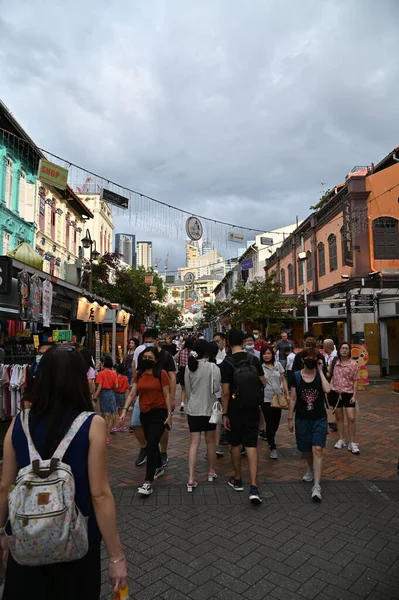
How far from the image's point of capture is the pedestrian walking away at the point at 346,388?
20.6ft

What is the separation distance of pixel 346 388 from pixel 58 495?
5472mm

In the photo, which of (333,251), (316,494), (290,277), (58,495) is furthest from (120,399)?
(290,277)

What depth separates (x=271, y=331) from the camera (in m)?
19.7

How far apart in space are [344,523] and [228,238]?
1185 centimetres

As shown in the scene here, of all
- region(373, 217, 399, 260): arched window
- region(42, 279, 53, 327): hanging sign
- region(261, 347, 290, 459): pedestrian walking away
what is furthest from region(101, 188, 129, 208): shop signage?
region(373, 217, 399, 260): arched window

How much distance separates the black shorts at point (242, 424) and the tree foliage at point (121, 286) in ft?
60.1

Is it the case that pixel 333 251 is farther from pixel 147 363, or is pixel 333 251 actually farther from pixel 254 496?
pixel 254 496

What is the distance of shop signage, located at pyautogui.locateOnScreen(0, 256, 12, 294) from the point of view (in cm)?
696

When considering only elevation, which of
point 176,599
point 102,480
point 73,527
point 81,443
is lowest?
point 176,599

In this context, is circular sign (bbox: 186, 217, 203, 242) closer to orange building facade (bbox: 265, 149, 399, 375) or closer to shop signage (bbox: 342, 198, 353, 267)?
orange building facade (bbox: 265, 149, 399, 375)

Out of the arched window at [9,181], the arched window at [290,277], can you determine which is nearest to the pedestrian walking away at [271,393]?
the arched window at [9,181]

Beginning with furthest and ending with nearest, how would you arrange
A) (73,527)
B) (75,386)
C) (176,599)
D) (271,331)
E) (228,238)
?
1. (271,331)
2. (228,238)
3. (176,599)
4. (75,386)
5. (73,527)

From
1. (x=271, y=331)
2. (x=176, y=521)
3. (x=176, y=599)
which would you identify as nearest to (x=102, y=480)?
(x=176, y=599)

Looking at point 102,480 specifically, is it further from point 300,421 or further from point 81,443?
point 300,421
